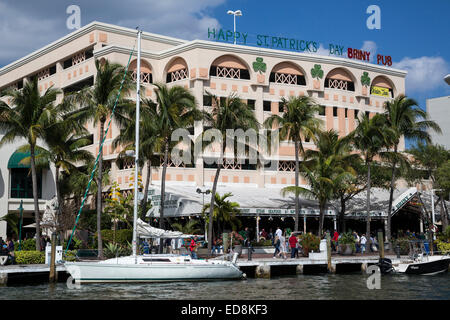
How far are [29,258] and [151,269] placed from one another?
801 centimetres

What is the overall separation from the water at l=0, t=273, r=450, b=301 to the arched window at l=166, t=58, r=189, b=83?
2845cm

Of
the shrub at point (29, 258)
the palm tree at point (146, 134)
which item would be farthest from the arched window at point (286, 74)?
the shrub at point (29, 258)

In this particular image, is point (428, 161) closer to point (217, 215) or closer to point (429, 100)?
point (217, 215)

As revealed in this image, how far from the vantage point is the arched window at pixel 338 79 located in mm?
60594

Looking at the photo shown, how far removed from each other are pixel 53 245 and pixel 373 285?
52.3 feet

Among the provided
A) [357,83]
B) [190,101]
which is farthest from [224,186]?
[357,83]

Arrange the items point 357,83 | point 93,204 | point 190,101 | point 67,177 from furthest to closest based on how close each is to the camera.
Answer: point 357,83, point 93,204, point 67,177, point 190,101

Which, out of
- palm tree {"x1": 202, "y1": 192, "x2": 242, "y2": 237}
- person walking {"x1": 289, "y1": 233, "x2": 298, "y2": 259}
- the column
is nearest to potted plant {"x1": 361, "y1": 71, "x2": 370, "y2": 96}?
the column

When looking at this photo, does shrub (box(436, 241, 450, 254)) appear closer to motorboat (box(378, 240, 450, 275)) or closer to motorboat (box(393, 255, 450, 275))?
motorboat (box(378, 240, 450, 275))

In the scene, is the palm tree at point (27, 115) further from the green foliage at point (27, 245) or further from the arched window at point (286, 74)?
the arched window at point (286, 74)

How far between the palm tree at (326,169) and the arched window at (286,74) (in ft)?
38.5

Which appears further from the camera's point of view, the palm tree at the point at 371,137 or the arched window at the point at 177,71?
the arched window at the point at 177,71

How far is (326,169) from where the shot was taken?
45.2 m

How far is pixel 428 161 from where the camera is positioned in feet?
191
